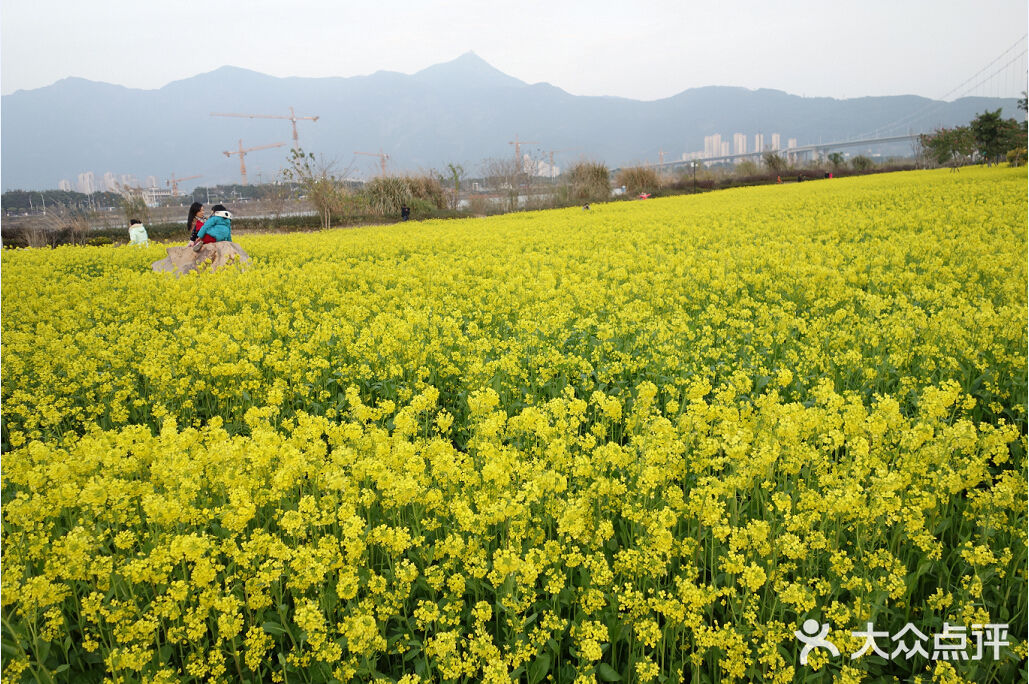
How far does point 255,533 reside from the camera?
3.08m

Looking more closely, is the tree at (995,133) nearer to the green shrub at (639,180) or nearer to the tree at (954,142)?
the tree at (954,142)

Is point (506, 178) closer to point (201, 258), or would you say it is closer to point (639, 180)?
point (639, 180)

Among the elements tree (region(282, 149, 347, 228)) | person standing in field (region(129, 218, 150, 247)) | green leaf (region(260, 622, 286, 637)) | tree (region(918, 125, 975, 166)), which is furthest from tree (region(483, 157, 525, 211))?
green leaf (region(260, 622, 286, 637))

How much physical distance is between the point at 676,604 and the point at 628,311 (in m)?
5.49

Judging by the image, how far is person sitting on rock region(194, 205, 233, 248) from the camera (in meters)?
14.2

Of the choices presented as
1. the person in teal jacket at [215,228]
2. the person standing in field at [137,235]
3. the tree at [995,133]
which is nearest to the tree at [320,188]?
the person standing in field at [137,235]

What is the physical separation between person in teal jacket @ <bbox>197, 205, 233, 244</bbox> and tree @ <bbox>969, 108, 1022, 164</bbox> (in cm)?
5520

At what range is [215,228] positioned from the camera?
47.2 ft

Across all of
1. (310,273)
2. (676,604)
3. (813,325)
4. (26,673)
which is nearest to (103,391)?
(26,673)

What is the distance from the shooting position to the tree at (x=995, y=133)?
4538cm

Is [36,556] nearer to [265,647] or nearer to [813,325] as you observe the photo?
[265,647]

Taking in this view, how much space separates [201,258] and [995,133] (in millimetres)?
56390

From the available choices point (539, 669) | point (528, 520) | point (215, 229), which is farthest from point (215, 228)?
point (539, 669)

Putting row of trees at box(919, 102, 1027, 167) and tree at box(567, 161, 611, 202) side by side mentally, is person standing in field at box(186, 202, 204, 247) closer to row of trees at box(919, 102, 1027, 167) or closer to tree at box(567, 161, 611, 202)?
tree at box(567, 161, 611, 202)
